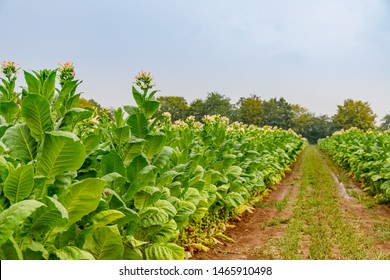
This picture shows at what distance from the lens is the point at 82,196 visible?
7.74 feet

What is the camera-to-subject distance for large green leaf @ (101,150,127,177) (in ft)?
10.3

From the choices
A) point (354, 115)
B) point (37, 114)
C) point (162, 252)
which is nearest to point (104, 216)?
point (37, 114)

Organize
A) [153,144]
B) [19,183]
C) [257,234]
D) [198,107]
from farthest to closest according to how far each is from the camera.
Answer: [198,107] → [257,234] → [153,144] → [19,183]

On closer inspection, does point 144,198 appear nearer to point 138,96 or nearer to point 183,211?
point 183,211

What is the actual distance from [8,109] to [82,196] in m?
1.13

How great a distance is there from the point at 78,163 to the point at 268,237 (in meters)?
4.01

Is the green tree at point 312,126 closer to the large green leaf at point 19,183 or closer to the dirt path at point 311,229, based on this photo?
the dirt path at point 311,229

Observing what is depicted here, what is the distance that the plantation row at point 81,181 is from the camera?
2270 mm

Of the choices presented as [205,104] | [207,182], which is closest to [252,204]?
[207,182]

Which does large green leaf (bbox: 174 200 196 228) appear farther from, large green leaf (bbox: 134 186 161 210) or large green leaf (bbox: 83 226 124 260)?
large green leaf (bbox: 83 226 124 260)

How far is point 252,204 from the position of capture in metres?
7.96

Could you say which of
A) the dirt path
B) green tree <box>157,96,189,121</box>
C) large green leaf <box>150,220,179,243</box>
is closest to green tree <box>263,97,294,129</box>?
green tree <box>157,96,189,121</box>
